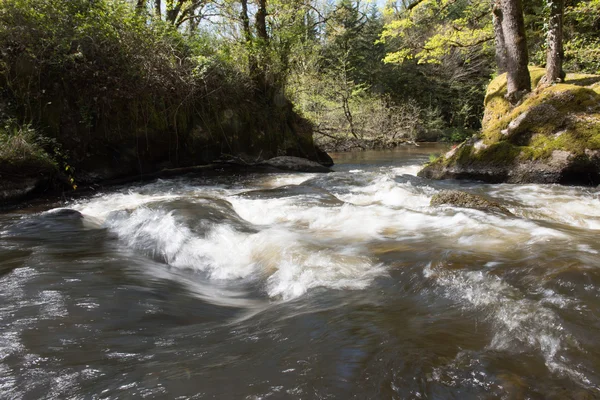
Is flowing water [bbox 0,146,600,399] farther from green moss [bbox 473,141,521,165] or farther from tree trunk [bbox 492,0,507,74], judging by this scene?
tree trunk [bbox 492,0,507,74]

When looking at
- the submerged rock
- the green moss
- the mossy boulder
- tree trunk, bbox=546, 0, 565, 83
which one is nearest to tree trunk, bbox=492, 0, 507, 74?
tree trunk, bbox=546, 0, 565, 83

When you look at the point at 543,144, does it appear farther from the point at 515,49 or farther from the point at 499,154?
the point at 515,49

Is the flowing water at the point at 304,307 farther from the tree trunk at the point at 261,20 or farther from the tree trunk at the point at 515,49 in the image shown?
the tree trunk at the point at 261,20

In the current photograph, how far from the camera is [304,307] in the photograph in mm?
2691

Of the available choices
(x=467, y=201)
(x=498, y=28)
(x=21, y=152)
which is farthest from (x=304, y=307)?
(x=498, y=28)

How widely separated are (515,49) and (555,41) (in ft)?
2.69

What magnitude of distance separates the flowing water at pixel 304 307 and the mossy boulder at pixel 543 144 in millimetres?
2806

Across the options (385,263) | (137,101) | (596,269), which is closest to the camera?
(596,269)

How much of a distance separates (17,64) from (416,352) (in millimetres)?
9947

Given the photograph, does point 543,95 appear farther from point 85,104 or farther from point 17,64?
point 17,64

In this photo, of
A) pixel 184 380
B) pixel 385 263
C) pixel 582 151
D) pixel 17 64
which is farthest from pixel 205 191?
pixel 582 151

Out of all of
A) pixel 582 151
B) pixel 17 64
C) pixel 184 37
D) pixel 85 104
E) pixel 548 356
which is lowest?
pixel 548 356

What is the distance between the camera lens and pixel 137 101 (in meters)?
10.0

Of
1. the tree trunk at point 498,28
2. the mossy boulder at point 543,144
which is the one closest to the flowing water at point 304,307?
the mossy boulder at point 543,144
